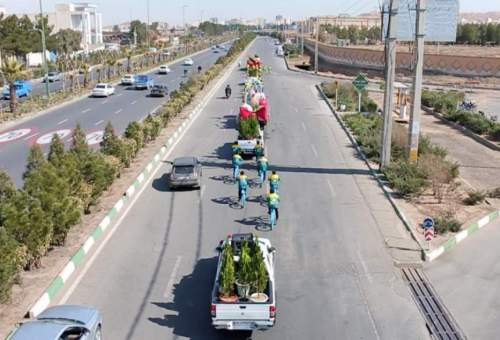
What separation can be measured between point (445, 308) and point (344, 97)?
39864 mm

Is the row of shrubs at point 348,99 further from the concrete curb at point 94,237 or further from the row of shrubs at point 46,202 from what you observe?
the row of shrubs at point 46,202

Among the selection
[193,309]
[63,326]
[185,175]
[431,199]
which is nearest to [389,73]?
[431,199]

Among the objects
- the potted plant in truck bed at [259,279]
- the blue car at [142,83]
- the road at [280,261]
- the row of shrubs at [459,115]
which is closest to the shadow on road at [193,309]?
the road at [280,261]

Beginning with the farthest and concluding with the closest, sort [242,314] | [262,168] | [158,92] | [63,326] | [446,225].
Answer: [158,92] → [262,168] → [446,225] → [242,314] → [63,326]

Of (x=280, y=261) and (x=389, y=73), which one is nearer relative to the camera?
(x=280, y=261)

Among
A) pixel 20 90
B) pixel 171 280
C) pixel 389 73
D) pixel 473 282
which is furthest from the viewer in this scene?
pixel 20 90

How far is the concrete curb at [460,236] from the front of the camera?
17788 mm

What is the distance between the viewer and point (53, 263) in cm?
1639

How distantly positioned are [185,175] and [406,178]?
336 inches

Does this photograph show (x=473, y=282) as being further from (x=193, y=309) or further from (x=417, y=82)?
(x=417, y=82)

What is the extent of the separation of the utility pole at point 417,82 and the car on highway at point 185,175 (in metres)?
8.96

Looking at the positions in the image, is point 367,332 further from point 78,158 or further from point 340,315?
point 78,158

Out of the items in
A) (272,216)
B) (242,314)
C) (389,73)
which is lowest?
(272,216)

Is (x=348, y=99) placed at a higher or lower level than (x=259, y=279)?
lower
